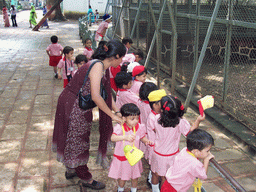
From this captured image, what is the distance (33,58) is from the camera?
1056cm

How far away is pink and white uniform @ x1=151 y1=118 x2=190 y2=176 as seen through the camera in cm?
285

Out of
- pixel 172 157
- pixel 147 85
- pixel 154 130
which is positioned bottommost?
pixel 172 157

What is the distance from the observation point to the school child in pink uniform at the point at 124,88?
373 cm

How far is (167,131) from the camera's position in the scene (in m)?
2.85

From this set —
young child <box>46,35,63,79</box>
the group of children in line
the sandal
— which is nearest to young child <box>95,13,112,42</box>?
young child <box>46,35,63,79</box>

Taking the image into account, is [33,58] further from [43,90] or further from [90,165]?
[90,165]

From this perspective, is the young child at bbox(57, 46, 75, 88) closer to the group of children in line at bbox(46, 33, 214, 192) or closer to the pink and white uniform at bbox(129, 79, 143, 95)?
the pink and white uniform at bbox(129, 79, 143, 95)

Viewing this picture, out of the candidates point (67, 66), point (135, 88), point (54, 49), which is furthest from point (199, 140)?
point (54, 49)

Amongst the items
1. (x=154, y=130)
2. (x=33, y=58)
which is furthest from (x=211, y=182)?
(x=33, y=58)

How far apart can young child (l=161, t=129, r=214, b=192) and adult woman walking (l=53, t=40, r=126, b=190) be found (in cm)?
75

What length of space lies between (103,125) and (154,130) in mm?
557

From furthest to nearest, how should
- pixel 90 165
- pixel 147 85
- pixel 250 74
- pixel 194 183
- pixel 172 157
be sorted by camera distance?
pixel 250 74, pixel 90 165, pixel 147 85, pixel 172 157, pixel 194 183

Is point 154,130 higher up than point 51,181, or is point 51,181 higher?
point 154,130

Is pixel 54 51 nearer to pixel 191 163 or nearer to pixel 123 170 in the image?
pixel 123 170
